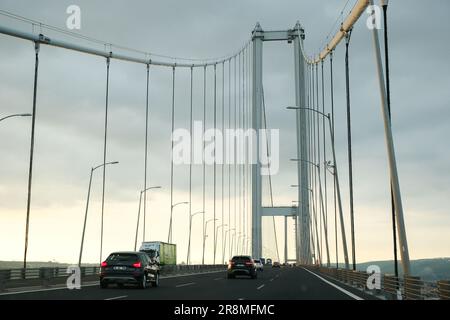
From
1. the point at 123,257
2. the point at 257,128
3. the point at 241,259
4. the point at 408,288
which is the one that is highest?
the point at 257,128

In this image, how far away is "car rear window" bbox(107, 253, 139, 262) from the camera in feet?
78.1

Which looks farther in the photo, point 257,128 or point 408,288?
point 257,128

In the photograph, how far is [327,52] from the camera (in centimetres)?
4653

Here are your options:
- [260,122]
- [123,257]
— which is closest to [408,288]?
[123,257]

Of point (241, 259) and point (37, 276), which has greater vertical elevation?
point (241, 259)

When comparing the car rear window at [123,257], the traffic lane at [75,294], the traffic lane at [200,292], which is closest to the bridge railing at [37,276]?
the traffic lane at [75,294]

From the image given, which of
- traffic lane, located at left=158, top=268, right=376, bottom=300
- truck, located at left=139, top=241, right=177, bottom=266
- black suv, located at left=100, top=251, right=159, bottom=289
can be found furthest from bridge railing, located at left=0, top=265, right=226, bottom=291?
truck, located at left=139, top=241, right=177, bottom=266

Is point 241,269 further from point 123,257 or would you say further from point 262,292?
point 262,292

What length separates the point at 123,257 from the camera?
23.9m

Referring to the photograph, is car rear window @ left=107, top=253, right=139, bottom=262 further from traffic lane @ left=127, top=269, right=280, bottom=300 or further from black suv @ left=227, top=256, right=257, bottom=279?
black suv @ left=227, top=256, right=257, bottom=279

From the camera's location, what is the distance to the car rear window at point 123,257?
23.8 meters
